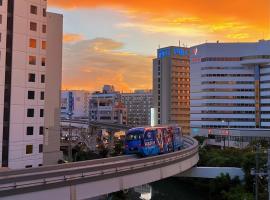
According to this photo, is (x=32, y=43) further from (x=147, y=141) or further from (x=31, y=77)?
(x=147, y=141)

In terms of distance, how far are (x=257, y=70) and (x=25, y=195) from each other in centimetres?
11466

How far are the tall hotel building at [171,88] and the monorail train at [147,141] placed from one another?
105 meters

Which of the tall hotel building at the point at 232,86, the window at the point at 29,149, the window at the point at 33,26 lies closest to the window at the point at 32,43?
the window at the point at 33,26

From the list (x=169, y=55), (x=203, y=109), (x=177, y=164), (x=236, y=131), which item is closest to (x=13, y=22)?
(x=177, y=164)

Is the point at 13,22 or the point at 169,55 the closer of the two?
the point at 13,22

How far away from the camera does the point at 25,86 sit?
52594 mm

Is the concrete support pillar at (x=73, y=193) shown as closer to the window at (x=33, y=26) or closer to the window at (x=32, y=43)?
the window at (x=32, y=43)

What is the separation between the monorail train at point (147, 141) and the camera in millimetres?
44406

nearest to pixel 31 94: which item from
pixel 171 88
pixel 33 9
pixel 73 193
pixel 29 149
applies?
pixel 29 149

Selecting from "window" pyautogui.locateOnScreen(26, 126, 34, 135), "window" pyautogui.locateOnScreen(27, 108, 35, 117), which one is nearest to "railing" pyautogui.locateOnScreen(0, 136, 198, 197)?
"window" pyautogui.locateOnScreen(26, 126, 34, 135)

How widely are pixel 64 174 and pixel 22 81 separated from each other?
2516cm

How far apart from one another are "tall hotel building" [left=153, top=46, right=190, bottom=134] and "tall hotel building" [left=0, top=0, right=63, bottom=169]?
345 feet

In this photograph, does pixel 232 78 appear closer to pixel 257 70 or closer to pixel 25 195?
pixel 257 70

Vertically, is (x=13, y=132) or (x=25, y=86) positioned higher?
(x=25, y=86)
